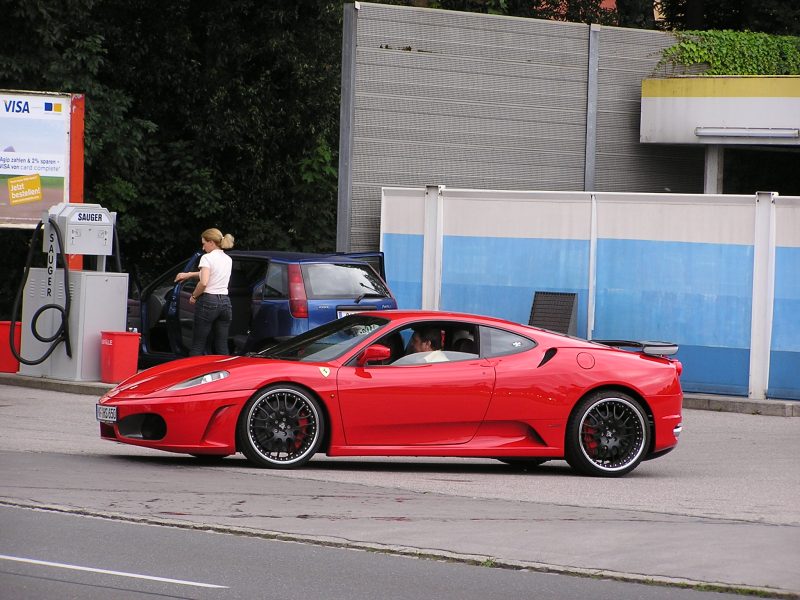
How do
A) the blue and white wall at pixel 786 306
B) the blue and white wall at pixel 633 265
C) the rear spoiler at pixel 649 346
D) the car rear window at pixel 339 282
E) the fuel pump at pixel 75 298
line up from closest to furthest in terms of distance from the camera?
1. the rear spoiler at pixel 649 346
2. the car rear window at pixel 339 282
3. the fuel pump at pixel 75 298
4. the blue and white wall at pixel 786 306
5. the blue and white wall at pixel 633 265

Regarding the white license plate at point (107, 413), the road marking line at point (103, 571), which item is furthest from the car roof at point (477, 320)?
the road marking line at point (103, 571)

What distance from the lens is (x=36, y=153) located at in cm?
2080

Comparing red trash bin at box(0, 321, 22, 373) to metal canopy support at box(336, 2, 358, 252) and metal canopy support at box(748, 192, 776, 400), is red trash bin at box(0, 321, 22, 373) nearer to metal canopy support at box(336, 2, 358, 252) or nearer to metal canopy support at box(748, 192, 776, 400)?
metal canopy support at box(336, 2, 358, 252)

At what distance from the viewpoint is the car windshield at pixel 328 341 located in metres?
→ 11.6

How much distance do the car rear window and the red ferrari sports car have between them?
16.1 feet

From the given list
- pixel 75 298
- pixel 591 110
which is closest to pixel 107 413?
pixel 75 298

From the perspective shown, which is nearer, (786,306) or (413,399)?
(413,399)

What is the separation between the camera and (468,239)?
20.5m

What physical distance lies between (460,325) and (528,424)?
0.98 metres

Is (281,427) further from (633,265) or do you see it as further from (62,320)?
(633,265)

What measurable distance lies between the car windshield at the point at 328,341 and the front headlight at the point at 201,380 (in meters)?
0.65

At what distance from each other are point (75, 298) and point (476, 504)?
930 centimetres

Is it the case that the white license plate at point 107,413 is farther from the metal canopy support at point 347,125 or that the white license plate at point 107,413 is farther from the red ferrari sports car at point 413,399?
the metal canopy support at point 347,125

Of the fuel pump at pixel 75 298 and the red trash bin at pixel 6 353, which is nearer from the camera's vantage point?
the fuel pump at pixel 75 298
